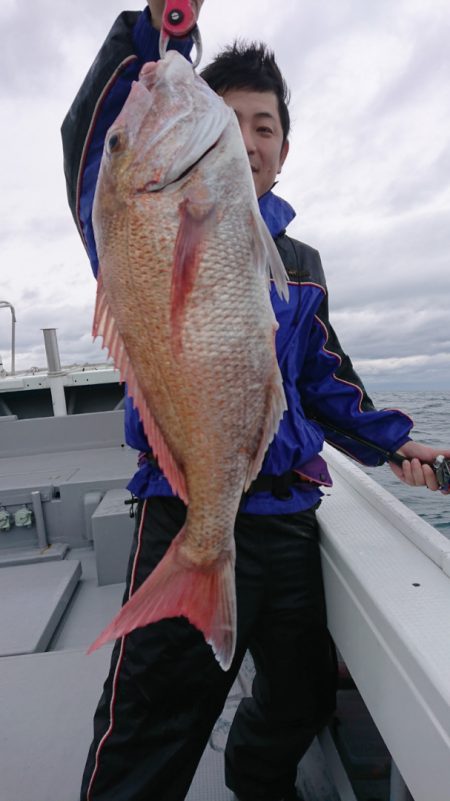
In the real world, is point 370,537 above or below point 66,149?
below

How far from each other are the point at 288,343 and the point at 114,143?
2.62 ft

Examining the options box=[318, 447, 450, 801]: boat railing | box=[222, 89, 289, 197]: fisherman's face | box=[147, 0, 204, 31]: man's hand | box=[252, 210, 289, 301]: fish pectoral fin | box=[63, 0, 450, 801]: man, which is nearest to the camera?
box=[318, 447, 450, 801]: boat railing

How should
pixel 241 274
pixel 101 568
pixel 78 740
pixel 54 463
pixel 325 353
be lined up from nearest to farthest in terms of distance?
pixel 241 274, pixel 325 353, pixel 78 740, pixel 101 568, pixel 54 463

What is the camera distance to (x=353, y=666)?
1.47 metres

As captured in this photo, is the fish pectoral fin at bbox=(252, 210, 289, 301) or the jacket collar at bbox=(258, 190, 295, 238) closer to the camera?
the fish pectoral fin at bbox=(252, 210, 289, 301)

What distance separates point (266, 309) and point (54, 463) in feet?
15.4

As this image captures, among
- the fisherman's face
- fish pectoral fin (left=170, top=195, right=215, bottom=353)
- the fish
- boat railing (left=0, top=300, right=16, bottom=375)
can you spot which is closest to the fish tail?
the fish

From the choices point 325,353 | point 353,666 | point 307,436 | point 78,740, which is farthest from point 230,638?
point 78,740

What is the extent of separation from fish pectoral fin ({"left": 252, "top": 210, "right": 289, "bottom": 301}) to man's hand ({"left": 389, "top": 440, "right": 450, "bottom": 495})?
941mm

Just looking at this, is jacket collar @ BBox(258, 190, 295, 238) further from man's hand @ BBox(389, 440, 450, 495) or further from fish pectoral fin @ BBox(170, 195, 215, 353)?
man's hand @ BBox(389, 440, 450, 495)

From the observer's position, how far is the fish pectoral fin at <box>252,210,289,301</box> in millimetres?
1167

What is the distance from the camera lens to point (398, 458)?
188 cm

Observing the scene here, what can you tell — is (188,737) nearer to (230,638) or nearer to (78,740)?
(230,638)

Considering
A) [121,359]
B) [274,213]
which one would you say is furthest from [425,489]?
[121,359]
